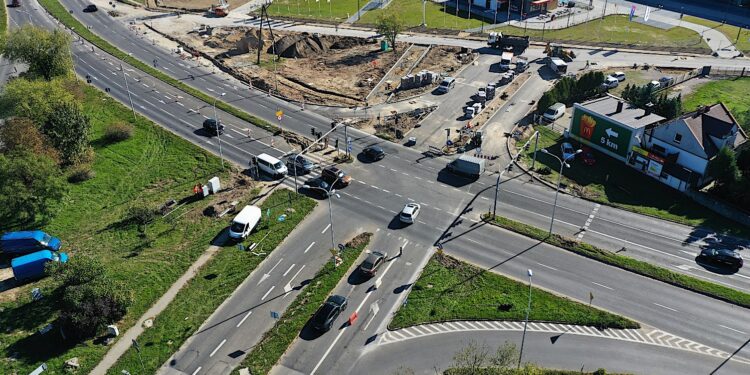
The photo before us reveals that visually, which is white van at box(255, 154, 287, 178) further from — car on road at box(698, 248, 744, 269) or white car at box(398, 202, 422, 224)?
car on road at box(698, 248, 744, 269)

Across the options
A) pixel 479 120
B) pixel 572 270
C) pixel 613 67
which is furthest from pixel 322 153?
pixel 613 67

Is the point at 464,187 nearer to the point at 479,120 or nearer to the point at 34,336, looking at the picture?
the point at 479,120

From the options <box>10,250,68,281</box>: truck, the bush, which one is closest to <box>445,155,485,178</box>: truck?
<box>10,250,68,281</box>: truck

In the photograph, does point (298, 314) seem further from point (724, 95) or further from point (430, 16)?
point (430, 16)

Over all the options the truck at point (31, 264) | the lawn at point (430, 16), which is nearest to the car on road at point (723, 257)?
the truck at point (31, 264)

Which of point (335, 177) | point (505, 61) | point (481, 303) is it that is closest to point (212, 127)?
point (335, 177)

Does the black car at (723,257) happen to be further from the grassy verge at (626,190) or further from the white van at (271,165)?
the white van at (271,165)

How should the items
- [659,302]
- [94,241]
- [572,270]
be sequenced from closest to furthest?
[659,302] < [572,270] < [94,241]
